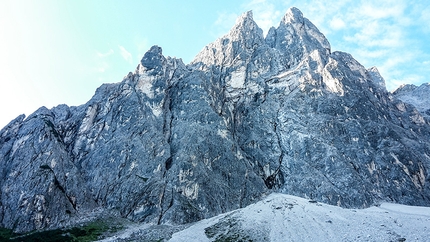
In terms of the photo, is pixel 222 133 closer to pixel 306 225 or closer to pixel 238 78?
pixel 238 78

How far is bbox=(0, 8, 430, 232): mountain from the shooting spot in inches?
2830

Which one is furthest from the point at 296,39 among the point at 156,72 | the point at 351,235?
the point at 351,235

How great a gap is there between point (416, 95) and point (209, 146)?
134m

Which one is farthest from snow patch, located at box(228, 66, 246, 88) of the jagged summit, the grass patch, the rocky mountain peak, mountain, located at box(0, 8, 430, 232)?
the grass patch

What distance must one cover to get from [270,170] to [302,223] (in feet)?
110

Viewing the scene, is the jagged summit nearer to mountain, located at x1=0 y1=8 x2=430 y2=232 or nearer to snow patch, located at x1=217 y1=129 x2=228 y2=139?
mountain, located at x1=0 y1=8 x2=430 y2=232

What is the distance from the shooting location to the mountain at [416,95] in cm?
14451

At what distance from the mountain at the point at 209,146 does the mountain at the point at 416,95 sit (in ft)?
119

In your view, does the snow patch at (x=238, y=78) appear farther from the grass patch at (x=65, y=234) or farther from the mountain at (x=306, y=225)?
the grass patch at (x=65, y=234)

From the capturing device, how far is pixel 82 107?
108 metres

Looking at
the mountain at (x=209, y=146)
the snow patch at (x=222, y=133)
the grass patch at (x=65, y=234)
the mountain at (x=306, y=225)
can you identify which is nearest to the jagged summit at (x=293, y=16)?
the mountain at (x=209, y=146)

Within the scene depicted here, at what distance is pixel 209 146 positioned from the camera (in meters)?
86.4

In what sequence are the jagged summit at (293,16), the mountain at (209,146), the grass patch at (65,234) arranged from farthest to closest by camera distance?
the jagged summit at (293,16) → the mountain at (209,146) → the grass patch at (65,234)

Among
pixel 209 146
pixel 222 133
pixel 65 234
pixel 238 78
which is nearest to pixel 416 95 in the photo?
pixel 238 78
